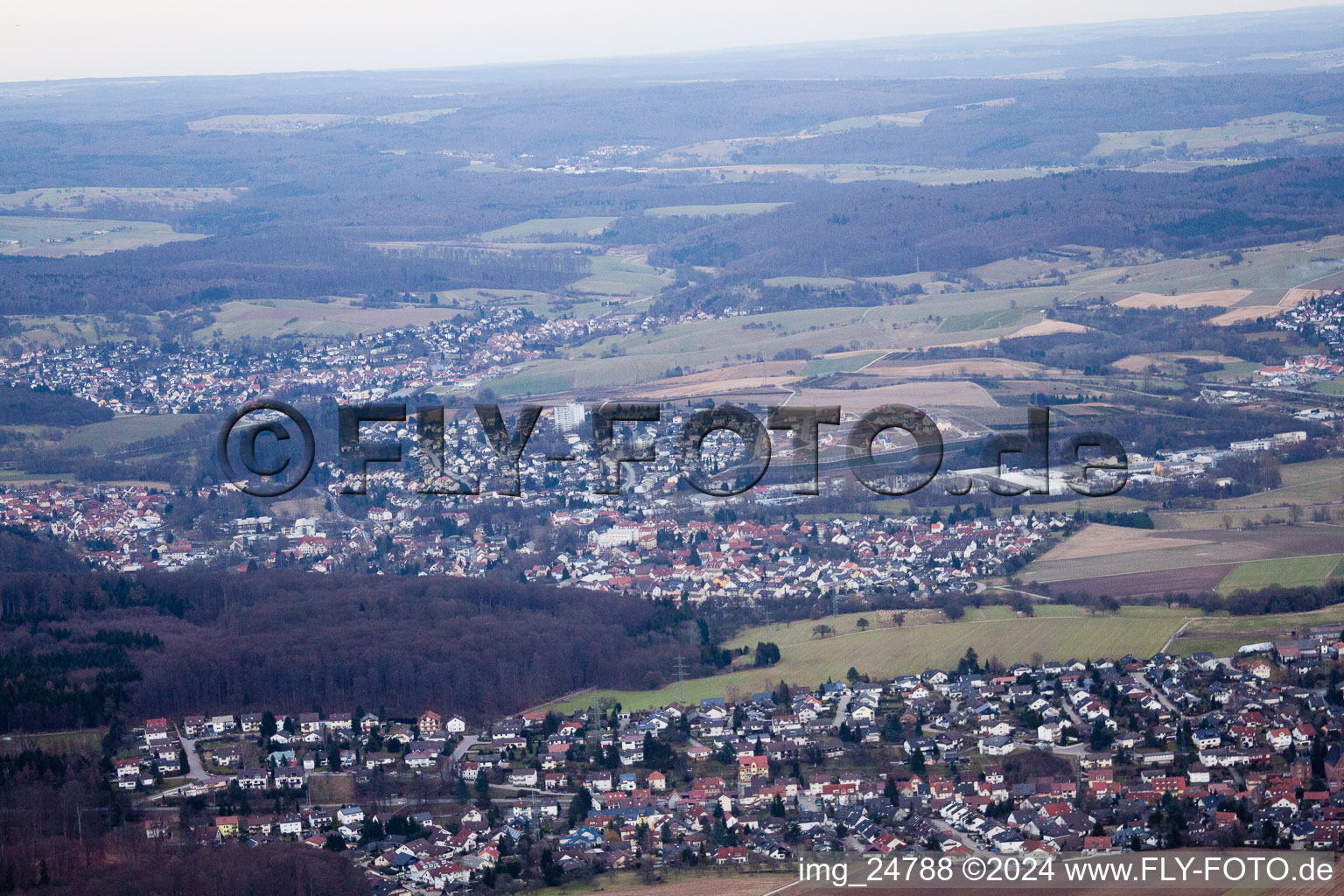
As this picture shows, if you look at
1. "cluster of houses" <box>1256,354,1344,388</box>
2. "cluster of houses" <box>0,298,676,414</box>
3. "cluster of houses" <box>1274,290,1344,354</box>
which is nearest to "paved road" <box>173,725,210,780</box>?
"cluster of houses" <box>0,298,676,414</box>

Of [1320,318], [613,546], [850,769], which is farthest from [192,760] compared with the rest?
[1320,318]

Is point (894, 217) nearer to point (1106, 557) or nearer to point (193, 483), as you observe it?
point (193, 483)

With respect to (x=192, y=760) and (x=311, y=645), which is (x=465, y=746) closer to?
(x=192, y=760)

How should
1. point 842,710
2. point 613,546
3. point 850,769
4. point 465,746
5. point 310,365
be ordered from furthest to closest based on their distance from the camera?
point 310,365
point 613,546
point 842,710
point 465,746
point 850,769

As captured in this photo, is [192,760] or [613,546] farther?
[613,546]

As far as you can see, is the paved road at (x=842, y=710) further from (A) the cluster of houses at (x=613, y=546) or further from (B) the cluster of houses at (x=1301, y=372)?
(B) the cluster of houses at (x=1301, y=372)

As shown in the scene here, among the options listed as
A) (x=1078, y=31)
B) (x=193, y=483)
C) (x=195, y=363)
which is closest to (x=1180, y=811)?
(x=193, y=483)

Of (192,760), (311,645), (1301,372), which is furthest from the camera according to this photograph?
(1301,372)

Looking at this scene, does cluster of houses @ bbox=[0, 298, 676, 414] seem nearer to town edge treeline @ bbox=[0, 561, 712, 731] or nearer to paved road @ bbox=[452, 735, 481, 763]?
town edge treeline @ bbox=[0, 561, 712, 731]

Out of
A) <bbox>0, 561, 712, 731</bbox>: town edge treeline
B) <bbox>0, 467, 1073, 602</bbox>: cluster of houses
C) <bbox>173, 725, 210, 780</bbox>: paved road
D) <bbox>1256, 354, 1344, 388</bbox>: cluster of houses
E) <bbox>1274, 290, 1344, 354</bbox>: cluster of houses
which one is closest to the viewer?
<bbox>173, 725, 210, 780</bbox>: paved road
